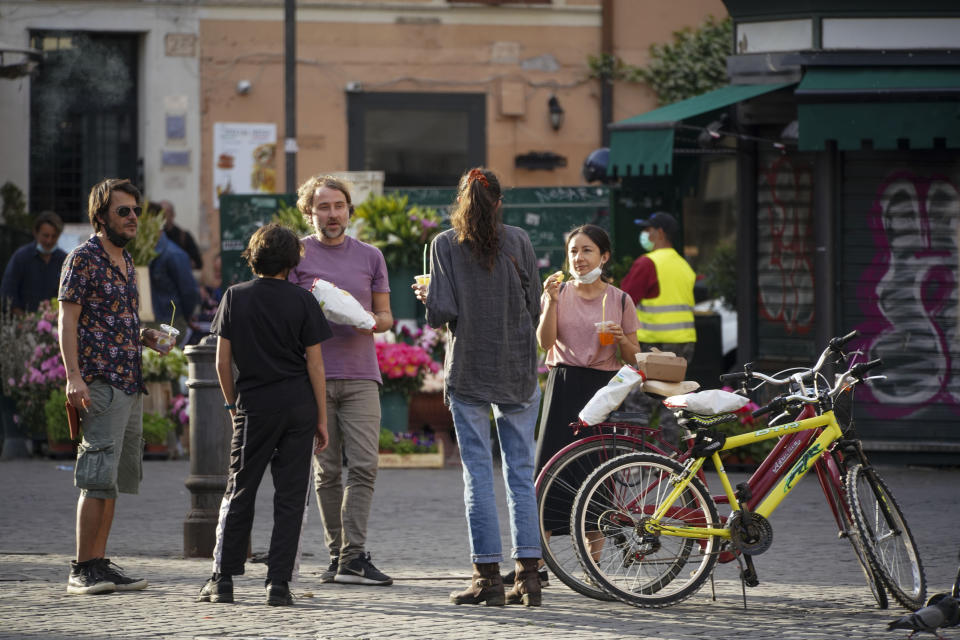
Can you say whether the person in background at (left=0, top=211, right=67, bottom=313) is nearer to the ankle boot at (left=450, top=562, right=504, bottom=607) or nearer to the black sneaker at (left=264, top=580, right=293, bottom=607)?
the black sneaker at (left=264, top=580, right=293, bottom=607)

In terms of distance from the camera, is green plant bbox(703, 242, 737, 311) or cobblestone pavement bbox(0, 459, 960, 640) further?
green plant bbox(703, 242, 737, 311)

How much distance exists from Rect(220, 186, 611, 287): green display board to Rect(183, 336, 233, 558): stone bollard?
6980mm

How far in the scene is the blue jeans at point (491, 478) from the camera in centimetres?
677

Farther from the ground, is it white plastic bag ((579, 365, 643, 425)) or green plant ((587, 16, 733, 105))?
green plant ((587, 16, 733, 105))

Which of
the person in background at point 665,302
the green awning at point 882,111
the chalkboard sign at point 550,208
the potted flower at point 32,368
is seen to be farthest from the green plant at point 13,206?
the green awning at point 882,111

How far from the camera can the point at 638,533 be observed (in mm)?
6723

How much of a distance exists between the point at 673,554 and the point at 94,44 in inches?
676

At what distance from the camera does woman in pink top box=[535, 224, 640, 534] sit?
24.3 feet

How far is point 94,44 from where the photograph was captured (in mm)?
22094

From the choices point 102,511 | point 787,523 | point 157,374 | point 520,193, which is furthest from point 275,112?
point 102,511

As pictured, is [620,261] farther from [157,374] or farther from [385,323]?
[385,323]

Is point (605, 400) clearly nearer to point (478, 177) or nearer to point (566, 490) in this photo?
point (566, 490)

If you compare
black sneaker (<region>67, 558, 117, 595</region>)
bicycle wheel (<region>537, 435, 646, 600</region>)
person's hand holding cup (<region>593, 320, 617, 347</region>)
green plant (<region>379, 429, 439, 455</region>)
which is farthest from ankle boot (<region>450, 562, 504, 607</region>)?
green plant (<region>379, 429, 439, 455</region>)

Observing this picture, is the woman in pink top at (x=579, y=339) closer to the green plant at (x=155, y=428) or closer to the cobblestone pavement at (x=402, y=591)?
the cobblestone pavement at (x=402, y=591)
